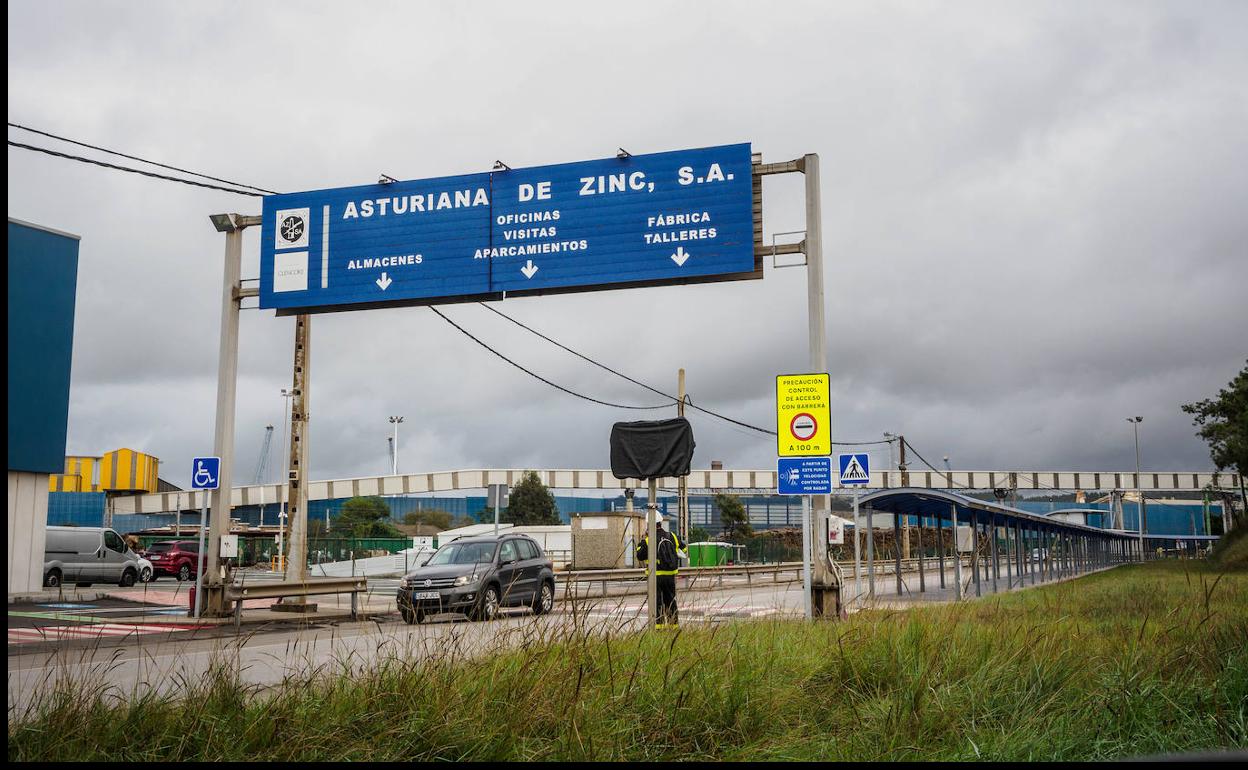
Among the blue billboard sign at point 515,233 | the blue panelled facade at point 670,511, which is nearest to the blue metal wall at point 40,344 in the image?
the blue billboard sign at point 515,233

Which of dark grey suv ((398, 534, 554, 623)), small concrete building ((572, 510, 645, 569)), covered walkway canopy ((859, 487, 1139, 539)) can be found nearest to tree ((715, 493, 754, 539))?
small concrete building ((572, 510, 645, 569))

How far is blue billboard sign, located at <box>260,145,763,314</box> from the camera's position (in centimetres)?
1784

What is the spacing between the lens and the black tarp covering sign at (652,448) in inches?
443

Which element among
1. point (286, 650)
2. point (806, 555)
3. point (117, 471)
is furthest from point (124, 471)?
point (286, 650)

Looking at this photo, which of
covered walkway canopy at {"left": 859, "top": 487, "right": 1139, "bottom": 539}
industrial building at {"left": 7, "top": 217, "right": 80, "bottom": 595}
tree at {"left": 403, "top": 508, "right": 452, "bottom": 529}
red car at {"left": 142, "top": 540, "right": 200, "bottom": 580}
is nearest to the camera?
covered walkway canopy at {"left": 859, "top": 487, "right": 1139, "bottom": 539}

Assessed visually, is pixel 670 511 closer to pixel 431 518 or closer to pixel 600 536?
pixel 431 518

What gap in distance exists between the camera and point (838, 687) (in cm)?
734

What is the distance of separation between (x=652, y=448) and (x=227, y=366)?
41.3 feet

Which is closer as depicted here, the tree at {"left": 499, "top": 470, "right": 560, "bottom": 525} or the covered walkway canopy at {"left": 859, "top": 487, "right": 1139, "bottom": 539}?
the covered walkway canopy at {"left": 859, "top": 487, "right": 1139, "bottom": 539}

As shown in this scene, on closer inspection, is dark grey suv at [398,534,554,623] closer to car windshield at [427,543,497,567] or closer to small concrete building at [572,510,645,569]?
Answer: car windshield at [427,543,497,567]

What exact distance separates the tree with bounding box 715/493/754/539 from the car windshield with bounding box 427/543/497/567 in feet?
201

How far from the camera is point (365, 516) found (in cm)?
9656

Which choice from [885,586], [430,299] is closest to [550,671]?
[430,299]

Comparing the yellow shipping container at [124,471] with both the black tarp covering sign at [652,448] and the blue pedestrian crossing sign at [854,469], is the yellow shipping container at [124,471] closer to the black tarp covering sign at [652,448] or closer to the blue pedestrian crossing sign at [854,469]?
the blue pedestrian crossing sign at [854,469]
